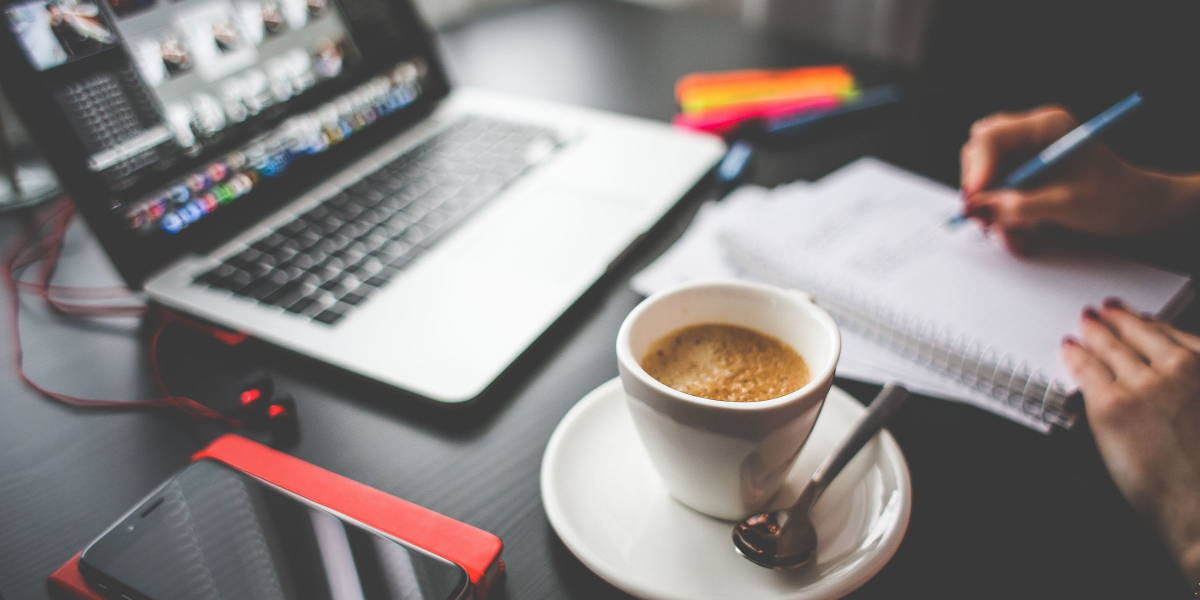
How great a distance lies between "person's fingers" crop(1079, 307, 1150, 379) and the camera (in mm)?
461

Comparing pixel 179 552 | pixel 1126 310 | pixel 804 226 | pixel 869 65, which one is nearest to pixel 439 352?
pixel 179 552

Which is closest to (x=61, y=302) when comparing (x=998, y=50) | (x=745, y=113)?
(x=745, y=113)

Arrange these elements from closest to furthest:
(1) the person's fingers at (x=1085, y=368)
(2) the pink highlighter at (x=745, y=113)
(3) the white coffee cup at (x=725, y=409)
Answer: (3) the white coffee cup at (x=725, y=409) → (1) the person's fingers at (x=1085, y=368) → (2) the pink highlighter at (x=745, y=113)

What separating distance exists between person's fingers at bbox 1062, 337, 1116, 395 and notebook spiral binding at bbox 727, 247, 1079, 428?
0.05ft

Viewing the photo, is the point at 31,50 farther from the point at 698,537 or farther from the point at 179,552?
the point at 698,537

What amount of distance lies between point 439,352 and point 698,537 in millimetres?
246

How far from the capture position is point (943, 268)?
586mm

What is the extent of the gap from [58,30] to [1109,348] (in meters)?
0.85

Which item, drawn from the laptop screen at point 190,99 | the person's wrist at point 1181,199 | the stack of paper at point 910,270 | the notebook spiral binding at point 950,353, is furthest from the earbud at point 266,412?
the person's wrist at point 1181,199

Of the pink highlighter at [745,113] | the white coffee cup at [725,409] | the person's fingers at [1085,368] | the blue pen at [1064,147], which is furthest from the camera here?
the pink highlighter at [745,113]

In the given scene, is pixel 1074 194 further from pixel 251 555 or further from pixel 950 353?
pixel 251 555

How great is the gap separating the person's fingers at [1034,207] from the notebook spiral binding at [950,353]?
171 mm

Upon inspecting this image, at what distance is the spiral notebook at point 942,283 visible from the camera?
48 centimetres

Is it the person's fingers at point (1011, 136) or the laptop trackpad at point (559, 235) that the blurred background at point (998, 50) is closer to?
the person's fingers at point (1011, 136)
